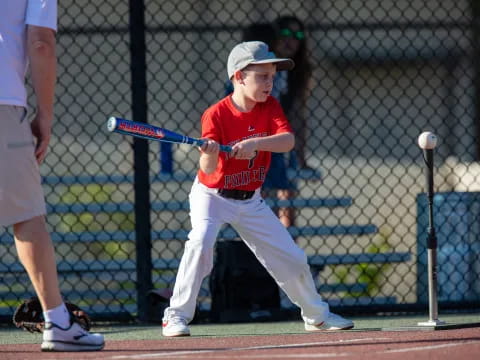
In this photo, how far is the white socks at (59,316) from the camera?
4824 mm

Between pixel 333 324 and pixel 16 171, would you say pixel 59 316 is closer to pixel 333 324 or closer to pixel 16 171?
pixel 16 171

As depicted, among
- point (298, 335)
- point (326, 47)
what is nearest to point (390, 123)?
point (326, 47)

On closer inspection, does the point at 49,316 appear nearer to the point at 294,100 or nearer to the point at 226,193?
the point at 226,193

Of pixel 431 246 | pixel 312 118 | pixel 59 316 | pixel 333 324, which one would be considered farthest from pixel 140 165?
pixel 312 118

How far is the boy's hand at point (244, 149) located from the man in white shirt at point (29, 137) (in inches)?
42.6

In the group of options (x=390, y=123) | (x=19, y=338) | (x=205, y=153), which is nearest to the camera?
(x=205, y=153)

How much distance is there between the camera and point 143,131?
5.26 m

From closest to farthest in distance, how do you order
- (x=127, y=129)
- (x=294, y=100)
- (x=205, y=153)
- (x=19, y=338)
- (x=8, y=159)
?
(x=8, y=159)
(x=127, y=129)
(x=205, y=153)
(x=19, y=338)
(x=294, y=100)

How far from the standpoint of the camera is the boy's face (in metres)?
5.83

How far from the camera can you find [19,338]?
616 cm

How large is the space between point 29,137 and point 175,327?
1548 millimetres

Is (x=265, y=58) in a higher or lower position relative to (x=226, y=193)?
higher

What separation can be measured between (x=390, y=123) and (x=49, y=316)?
6.32 meters

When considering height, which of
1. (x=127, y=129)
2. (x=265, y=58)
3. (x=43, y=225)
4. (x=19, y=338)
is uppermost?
(x=265, y=58)
